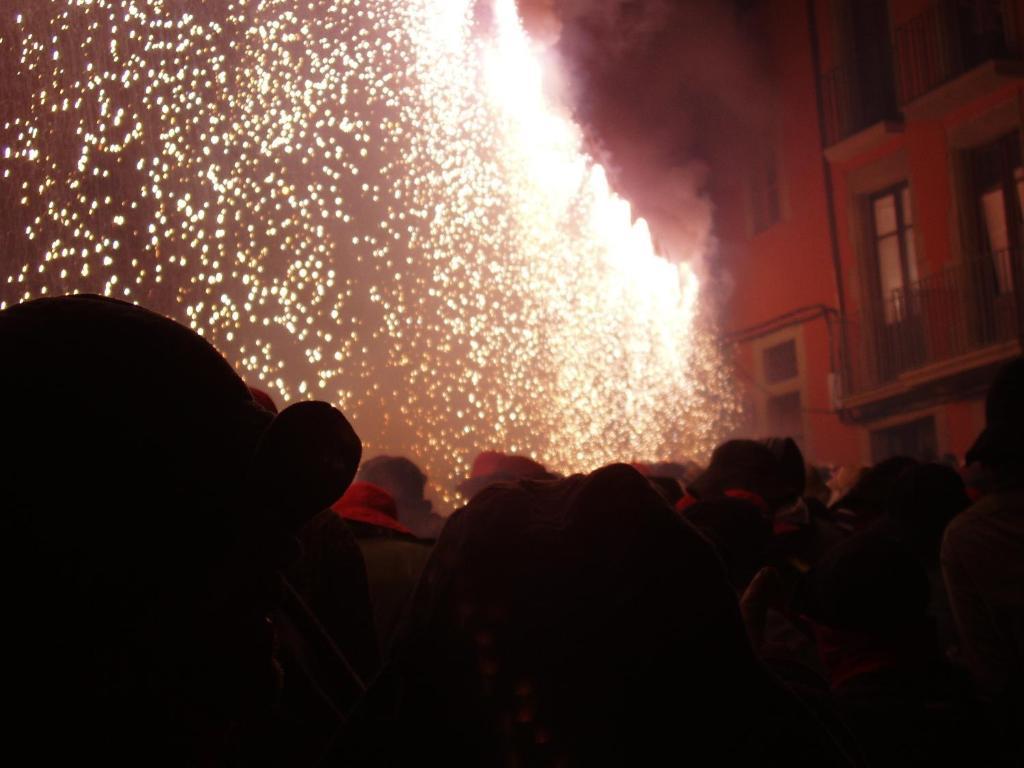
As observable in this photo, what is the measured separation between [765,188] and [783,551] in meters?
14.1

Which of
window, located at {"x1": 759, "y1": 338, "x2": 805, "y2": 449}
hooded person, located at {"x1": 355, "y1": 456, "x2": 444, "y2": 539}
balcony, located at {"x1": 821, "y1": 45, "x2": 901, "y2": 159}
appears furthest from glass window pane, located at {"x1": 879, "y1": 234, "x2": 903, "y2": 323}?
hooded person, located at {"x1": 355, "y1": 456, "x2": 444, "y2": 539}

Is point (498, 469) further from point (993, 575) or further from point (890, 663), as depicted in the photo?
point (890, 663)

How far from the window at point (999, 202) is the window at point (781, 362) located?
3353 mm

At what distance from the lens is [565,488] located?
42.1 inches

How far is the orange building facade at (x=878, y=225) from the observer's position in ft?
44.3

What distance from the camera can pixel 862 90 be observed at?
15555 millimetres

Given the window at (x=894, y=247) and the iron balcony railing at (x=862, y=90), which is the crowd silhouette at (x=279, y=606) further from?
the iron balcony railing at (x=862, y=90)

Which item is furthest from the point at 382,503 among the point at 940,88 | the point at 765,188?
the point at 765,188

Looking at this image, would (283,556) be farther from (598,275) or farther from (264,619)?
(598,275)

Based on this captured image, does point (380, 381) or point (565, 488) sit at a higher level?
point (380, 381)

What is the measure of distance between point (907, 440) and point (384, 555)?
12.8m

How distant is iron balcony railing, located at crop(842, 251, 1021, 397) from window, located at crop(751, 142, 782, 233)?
220 cm

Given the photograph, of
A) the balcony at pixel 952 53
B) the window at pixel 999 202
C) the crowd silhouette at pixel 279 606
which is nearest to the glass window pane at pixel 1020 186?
the window at pixel 999 202

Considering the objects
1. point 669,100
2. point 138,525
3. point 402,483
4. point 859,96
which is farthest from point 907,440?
point 138,525
